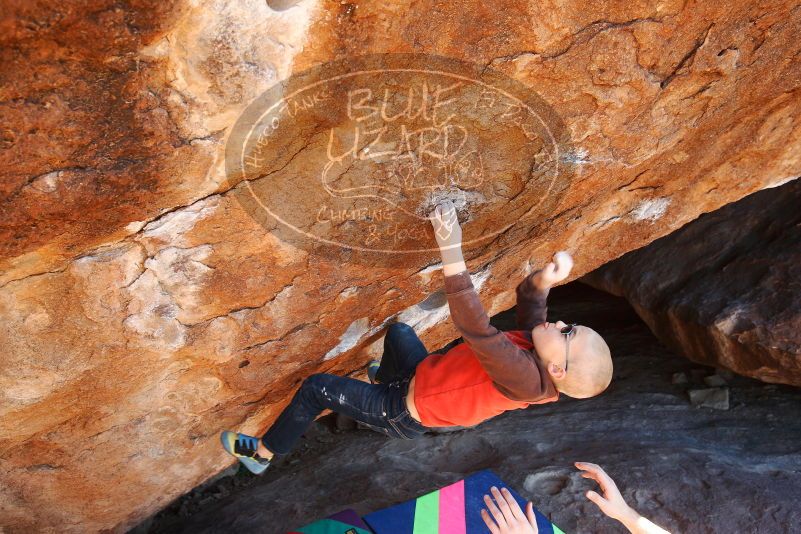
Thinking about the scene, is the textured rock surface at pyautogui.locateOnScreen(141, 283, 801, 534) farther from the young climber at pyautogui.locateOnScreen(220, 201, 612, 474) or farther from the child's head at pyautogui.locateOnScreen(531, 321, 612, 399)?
the child's head at pyautogui.locateOnScreen(531, 321, 612, 399)

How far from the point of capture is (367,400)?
91.1 inches

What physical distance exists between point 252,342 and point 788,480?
7.61 feet

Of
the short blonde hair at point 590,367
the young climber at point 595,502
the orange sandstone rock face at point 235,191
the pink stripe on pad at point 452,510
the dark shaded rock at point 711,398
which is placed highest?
the orange sandstone rock face at point 235,191

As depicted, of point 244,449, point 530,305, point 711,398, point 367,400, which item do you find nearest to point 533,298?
point 530,305

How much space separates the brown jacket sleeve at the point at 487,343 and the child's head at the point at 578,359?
7 cm

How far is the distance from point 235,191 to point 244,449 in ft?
4.16

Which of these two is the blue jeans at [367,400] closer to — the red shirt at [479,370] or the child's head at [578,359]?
the red shirt at [479,370]

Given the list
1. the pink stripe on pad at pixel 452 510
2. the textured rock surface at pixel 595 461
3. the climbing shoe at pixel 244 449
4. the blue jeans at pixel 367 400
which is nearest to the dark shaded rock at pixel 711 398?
the textured rock surface at pixel 595 461

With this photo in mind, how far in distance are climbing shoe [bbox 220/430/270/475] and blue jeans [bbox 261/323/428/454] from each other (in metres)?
0.10

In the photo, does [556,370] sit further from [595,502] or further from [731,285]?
[731,285]

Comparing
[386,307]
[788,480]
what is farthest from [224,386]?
[788,480]

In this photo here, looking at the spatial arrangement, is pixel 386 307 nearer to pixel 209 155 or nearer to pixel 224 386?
pixel 224 386

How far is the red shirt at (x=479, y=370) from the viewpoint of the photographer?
→ 178 cm

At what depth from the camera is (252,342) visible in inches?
89.6
